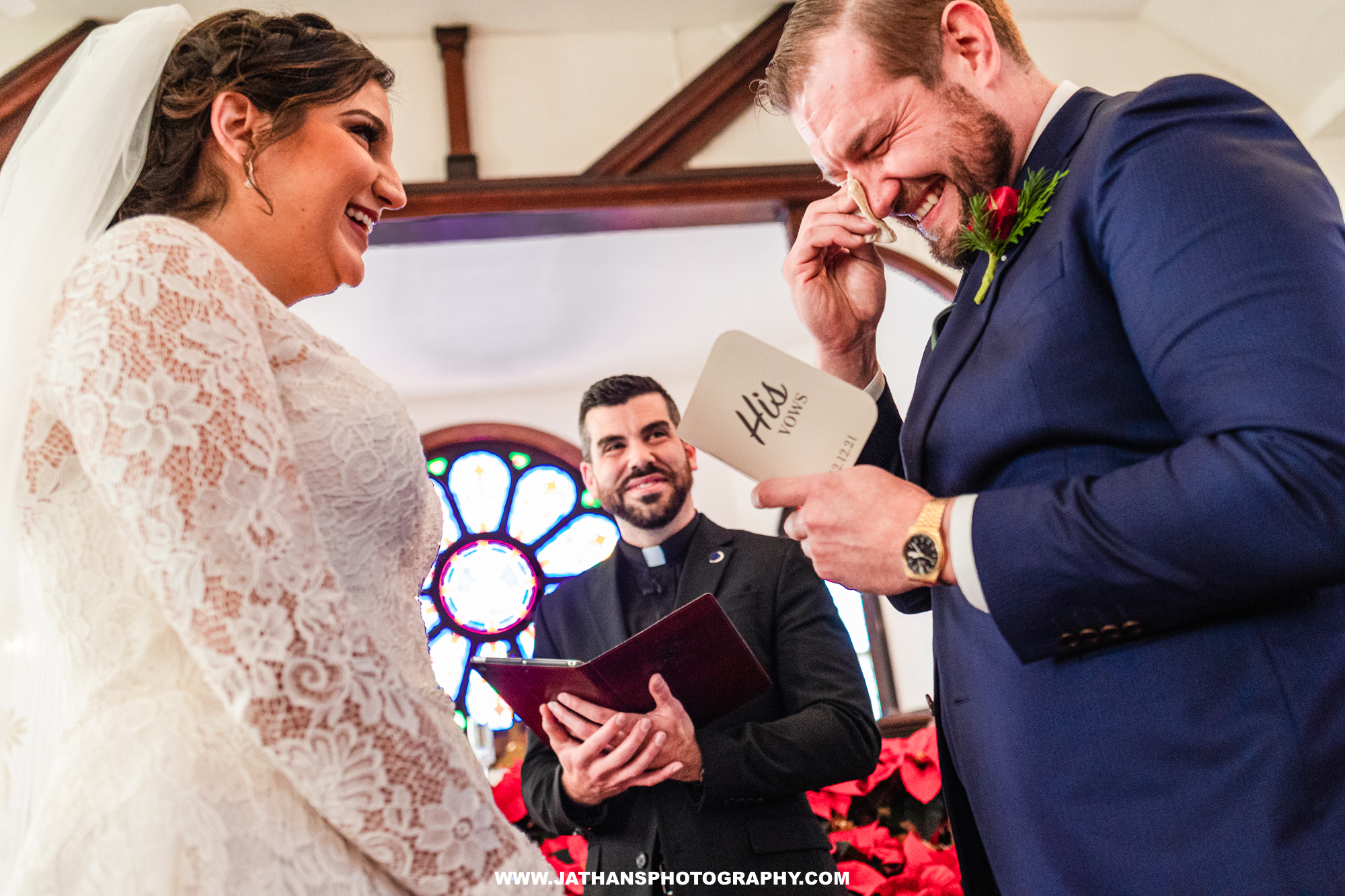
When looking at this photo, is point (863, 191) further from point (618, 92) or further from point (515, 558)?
point (515, 558)

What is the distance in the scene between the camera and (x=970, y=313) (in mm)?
1407

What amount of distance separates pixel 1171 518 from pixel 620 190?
12.7ft

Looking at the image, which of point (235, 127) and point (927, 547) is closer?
point (927, 547)

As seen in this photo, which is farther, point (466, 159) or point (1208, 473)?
point (466, 159)

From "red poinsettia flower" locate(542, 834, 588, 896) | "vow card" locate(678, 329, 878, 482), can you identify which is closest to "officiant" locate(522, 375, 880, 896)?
"red poinsettia flower" locate(542, 834, 588, 896)

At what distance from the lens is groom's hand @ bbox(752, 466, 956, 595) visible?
4.08 ft

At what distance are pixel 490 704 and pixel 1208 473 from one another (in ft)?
22.9

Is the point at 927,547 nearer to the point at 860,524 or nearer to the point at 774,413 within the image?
the point at 860,524

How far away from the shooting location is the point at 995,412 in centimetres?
126

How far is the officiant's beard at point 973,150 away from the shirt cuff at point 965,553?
0.50 metres

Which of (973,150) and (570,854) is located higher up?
(973,150)

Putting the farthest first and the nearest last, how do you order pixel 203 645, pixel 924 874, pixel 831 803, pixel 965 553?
pixel 831 803 → pixel 924 874 → pixel 965 553 → pixel 203 645

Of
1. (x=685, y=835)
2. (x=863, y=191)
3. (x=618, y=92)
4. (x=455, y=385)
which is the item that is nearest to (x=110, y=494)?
(x=863, y=191)

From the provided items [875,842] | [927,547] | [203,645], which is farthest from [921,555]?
[875,842]
